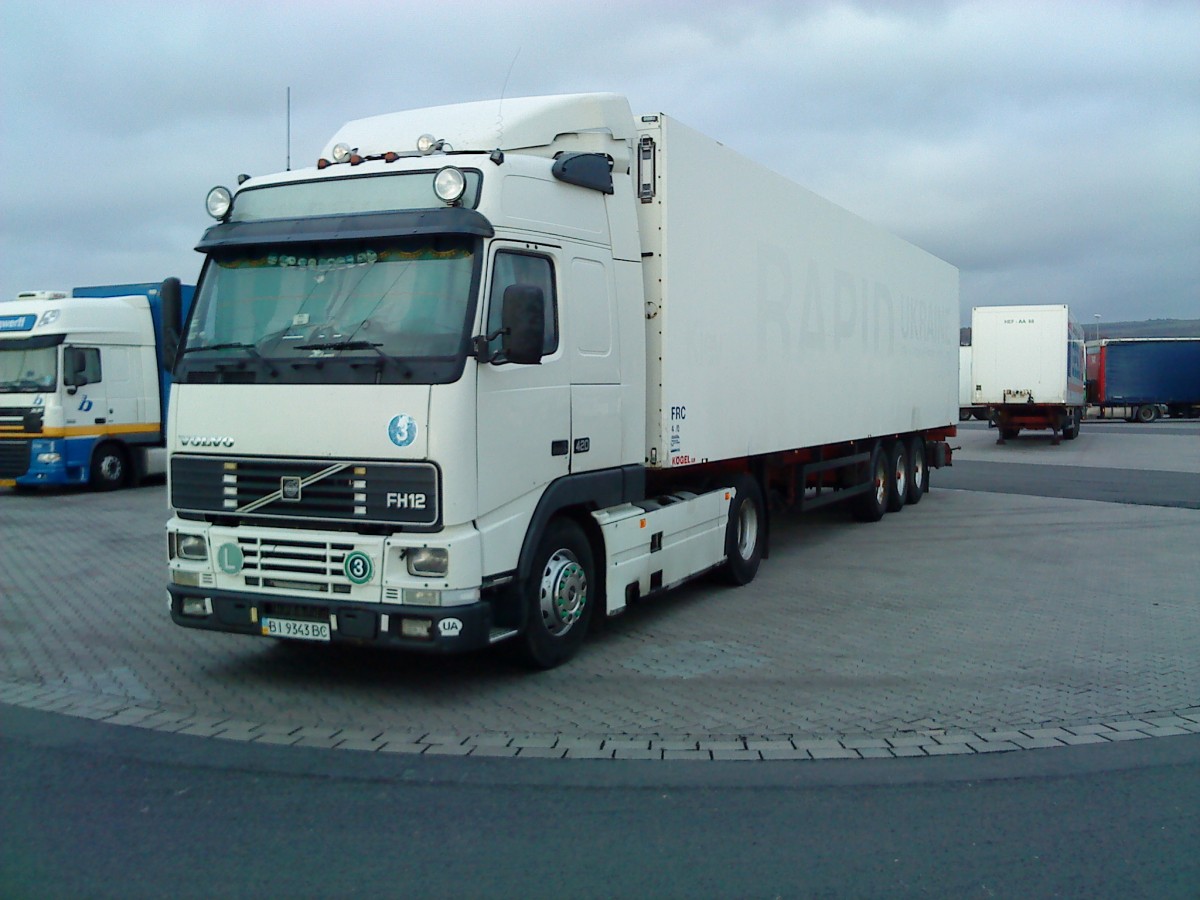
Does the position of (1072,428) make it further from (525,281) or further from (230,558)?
(230,558)

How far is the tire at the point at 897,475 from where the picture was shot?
1609 cm

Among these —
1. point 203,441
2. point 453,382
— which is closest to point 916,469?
point 453,382

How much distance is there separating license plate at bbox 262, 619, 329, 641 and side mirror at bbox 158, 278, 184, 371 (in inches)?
76.2

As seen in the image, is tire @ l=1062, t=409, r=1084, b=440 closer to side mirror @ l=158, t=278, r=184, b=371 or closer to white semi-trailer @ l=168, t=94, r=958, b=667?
white semi-trailer @ l=168, t=94, r=958, b=667

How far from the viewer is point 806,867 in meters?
4.38

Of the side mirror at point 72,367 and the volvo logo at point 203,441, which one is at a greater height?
the side mirror at point 72,367

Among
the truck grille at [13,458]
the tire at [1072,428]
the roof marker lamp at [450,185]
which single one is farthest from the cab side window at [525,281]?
the tire at [1072,428]

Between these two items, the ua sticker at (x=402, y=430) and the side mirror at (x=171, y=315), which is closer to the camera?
the ua sticker at (x=402, y=430)

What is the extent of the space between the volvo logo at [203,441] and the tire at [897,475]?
11.3 metres

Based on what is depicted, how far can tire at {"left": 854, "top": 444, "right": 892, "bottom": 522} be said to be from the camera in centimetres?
1506

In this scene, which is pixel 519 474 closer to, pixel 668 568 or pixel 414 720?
pixel 414 720

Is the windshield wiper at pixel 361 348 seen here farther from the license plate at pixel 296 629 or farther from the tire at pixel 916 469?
the tire at pixel 916 469

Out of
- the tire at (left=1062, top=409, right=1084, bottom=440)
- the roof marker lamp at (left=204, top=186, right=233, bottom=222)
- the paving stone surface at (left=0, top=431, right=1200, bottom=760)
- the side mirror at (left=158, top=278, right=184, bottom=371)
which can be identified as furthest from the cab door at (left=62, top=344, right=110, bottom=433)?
the tire at (left=1062, top=409, right=1084, bottom=440)

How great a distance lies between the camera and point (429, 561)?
6.35 m
